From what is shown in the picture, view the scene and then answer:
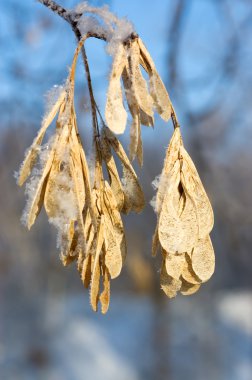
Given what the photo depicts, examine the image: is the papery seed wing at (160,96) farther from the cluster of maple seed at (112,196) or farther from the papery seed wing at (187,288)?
the papery seed wing at (187,288)

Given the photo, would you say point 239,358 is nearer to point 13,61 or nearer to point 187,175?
point 13,61

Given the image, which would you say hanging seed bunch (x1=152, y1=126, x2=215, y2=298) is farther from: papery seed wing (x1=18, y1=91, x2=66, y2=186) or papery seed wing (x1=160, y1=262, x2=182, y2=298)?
papery seed wing (x1=18, y1=91, x2=66, y2=186)

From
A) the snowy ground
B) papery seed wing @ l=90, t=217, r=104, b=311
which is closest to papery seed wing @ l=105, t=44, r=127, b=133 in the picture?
papery seed wing @ l=90, t=217, r=104, b=311

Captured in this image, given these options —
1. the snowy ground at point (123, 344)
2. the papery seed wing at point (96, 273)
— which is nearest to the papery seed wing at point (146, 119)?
the papery seed wing at point (96, 273)

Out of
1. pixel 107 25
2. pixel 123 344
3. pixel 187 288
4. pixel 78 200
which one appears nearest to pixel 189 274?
pixel 187 288

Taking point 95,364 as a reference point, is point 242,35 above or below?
above

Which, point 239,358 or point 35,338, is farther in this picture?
point 239,358

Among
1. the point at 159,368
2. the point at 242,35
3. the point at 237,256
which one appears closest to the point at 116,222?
the point at 242,35
